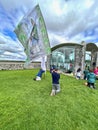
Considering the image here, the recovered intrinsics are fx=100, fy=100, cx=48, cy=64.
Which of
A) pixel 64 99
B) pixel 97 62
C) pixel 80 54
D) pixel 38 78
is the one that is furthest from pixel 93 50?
pixel 64 99

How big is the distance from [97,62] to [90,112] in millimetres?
13856

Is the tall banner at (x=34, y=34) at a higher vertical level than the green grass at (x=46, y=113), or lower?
higher

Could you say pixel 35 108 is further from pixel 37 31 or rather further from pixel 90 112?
pixel 37 31

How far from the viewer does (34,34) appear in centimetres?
632

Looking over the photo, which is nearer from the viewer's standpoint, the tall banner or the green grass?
the green grass

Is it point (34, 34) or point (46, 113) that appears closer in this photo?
point (46, 113)

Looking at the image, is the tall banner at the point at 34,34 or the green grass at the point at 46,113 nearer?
the green grass at the point at 46,113

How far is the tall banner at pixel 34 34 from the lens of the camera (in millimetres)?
6098

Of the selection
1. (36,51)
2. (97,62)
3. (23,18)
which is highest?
(23,18)

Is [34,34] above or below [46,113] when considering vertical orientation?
above

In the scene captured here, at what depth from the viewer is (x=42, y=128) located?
269cm

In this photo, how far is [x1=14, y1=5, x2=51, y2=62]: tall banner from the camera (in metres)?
6.10

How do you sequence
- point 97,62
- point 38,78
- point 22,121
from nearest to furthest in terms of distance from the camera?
point 22,121
point 38,78
point 97,62

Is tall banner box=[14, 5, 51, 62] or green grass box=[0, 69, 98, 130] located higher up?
tall banner box=[14, 5, 51, 62]
